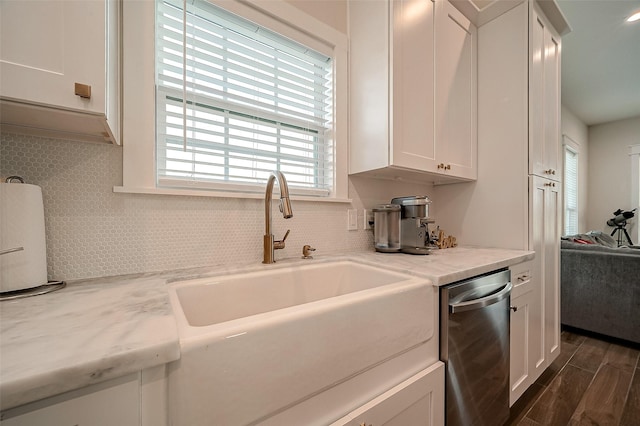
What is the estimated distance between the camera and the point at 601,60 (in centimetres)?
297

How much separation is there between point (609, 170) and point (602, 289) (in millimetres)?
4033

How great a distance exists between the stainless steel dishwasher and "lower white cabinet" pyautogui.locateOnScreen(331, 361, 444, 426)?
2.4 inches

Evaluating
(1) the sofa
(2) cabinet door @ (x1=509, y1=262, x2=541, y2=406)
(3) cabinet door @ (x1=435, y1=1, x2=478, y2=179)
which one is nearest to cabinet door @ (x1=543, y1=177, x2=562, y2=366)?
(2) cabinet door @ (x1=509, y1=262, x2=541, y2=406)

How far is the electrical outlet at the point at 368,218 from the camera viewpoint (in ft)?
5.32

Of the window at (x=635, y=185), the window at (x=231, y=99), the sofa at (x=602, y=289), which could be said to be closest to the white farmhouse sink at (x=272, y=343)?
the window at (x=231, y=99)

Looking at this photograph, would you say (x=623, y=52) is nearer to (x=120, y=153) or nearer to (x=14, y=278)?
(x=120, y=153)

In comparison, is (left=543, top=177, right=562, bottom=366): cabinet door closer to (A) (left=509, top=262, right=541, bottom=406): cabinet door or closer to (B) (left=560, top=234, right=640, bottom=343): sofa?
(A) (left=509, top=262, right=541, bottom=406): cabinet door

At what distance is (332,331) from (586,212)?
21.9 feet

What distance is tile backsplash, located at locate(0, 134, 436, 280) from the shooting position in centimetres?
83

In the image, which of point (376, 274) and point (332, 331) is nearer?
point (332, 331)

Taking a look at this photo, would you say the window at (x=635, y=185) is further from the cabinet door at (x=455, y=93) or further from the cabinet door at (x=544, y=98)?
→ the cabinet door at (x=455, y=93)

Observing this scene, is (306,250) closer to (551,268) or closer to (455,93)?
(455,93)

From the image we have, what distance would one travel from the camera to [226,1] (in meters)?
1.16

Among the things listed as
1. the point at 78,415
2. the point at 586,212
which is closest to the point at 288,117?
the point at 78,415
